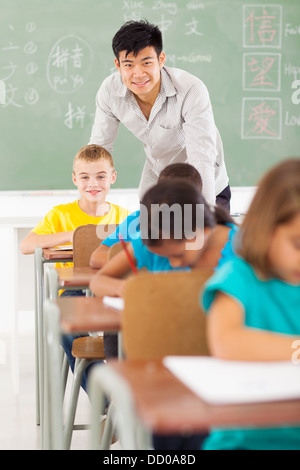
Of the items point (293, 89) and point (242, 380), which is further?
point (293, 89)

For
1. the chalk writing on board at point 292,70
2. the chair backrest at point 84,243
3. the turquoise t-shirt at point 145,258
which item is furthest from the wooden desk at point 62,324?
the chalk writing on board at point 292,70

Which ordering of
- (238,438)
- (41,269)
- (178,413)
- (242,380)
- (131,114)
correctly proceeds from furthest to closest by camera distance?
(131,114) → (41,269) → (238,438) → (242,380) → (178,413)

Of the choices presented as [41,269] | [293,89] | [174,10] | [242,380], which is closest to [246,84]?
[293,89]

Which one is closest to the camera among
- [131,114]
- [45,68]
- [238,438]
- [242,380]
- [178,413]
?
[178,413]

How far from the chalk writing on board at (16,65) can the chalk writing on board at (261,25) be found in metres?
1.47

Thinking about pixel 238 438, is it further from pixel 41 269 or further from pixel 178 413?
pixel 41 269

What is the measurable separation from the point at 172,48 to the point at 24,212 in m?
1.53

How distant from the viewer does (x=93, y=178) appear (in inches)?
126

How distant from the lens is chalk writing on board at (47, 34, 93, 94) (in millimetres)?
4504

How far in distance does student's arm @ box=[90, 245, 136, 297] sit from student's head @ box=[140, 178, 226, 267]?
0.77 ft

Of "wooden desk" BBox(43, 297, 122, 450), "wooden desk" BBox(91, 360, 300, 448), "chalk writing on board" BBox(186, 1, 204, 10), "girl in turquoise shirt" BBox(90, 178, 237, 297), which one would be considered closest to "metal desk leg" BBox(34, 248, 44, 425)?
"girl in turquoise shirt" BBox(90, 178, 237, 297)

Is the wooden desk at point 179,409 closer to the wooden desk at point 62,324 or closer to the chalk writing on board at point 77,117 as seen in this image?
the wooden desk at point 62,324

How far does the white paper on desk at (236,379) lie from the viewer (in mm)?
874

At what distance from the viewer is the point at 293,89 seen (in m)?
4.74
